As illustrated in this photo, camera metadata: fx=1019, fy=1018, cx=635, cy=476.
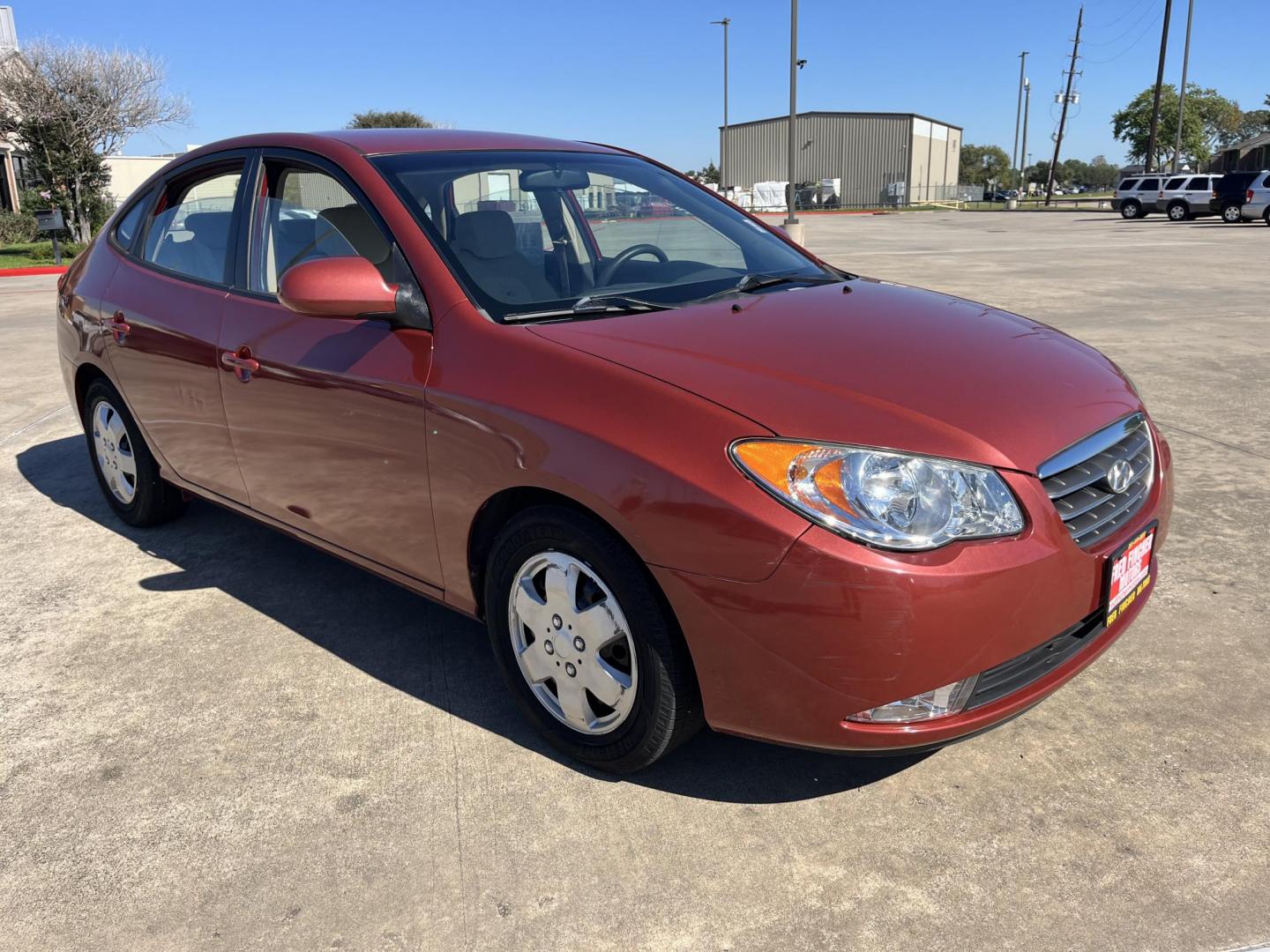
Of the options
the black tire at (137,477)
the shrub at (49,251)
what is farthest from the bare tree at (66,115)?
the black tire at (137,477)

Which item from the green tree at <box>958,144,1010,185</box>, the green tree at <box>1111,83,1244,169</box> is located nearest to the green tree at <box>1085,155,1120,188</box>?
the green tree at <box>958,144,1010,185</box>

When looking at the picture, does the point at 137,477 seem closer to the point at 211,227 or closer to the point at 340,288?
the point at 211,227

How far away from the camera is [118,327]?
418cm

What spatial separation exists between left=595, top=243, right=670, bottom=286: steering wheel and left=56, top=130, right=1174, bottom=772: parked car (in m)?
0.01

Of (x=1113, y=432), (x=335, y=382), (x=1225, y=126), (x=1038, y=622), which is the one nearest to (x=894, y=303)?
(x=1113, y=432)

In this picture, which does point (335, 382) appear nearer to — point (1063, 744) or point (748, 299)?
point (748, 299)

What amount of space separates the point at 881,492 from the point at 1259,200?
3744 centimetres

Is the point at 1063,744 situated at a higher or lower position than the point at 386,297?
lower

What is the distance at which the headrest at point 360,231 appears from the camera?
3.10 metres

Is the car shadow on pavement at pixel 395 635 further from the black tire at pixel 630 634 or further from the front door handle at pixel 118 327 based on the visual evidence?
the front door handle at pixel 118 327

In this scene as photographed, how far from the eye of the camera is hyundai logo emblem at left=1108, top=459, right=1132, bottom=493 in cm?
255

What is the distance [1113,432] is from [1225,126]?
11598 centimetres

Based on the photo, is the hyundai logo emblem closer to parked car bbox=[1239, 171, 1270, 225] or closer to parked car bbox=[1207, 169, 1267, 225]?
parked car bbox=[1239, 171, 1270, 225]

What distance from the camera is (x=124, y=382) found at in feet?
13.9
